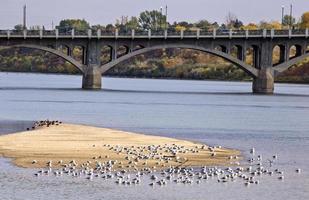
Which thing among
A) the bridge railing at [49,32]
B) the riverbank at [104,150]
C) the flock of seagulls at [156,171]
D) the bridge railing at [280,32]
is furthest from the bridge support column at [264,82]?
the flock of seagulls at [156,171]

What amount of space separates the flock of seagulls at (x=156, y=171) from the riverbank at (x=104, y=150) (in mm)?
59

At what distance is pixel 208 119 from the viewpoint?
297 feet

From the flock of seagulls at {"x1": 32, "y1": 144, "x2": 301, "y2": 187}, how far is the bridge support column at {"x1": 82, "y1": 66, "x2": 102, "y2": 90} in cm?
8863

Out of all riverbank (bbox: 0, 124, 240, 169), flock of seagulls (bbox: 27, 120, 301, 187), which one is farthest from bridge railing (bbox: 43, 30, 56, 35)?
flock of seagulls (bbox: 27, 120, 301, 187)

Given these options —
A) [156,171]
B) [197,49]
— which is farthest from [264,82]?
[156,171]

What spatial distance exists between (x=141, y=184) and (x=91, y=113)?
51411 millimetres

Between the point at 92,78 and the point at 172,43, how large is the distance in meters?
12.2

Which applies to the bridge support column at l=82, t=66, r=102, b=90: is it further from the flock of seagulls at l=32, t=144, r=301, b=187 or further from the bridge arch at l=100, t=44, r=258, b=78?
the flock of seagulls at l=32, t=144, r=301, b=187

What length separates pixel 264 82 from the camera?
466 ft

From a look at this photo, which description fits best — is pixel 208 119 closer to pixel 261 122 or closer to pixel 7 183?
pixel 261 122

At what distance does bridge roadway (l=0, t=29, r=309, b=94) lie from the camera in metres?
136

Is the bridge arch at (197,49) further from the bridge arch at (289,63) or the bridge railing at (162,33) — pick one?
the bridge arch at (289,63)

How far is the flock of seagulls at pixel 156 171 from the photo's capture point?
44312 mm

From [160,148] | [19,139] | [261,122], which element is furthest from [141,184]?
[261,122]
